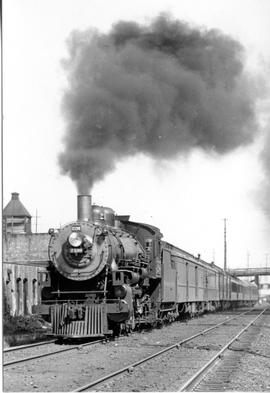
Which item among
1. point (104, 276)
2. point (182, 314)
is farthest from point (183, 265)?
point (104, 276)

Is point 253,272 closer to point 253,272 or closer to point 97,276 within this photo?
point 253,272

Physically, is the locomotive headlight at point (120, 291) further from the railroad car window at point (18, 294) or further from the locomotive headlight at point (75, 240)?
the railroad car window at point (18, 294)

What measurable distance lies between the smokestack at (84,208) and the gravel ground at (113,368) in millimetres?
3440

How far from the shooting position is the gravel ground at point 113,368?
30.4 feet

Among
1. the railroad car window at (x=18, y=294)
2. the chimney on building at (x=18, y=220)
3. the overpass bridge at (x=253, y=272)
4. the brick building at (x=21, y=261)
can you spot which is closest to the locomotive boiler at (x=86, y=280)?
the brick building at (x=21, y=261)

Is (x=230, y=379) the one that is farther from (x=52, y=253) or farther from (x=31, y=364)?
(x=52, y=253)

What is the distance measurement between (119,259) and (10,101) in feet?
29.2

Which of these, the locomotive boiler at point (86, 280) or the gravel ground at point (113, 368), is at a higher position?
the locomotive boiler at point (86, 280)

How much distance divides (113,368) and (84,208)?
246 inches

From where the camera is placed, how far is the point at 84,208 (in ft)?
54.0

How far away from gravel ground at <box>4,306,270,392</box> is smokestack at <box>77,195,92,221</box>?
3.44m

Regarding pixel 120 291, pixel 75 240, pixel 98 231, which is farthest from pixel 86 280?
pixel 98 231

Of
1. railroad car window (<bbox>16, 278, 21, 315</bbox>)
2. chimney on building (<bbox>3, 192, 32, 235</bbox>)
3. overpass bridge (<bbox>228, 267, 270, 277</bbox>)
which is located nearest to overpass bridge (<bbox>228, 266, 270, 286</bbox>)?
overpass bridge (<bbox>228, 267, 270, 277</bbox>)

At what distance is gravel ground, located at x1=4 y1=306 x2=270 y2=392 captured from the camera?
927cm
